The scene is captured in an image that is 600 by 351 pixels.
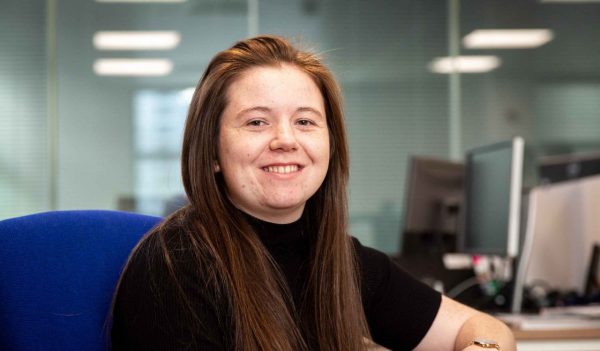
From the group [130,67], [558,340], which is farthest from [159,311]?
[130,67]

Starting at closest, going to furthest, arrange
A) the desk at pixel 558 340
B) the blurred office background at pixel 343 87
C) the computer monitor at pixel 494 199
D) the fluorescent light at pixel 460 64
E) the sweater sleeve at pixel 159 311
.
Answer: the sweater sleeve at pixel 159 311 → the desk at pixel 558 340 → the computer monitor at pixel 494 199 → the blurred office background at pixel 343 87 → the fluorescent light at pixel 460 64

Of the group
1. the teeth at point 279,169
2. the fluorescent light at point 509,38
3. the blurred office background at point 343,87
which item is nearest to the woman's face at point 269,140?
the teeth at point 279,169

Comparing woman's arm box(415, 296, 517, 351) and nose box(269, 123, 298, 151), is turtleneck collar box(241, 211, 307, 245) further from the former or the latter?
woman's arm box(415, 296, 517, 351)

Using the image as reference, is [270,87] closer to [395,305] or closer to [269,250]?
[269,250]

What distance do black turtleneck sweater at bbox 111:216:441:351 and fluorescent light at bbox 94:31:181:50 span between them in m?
4.49

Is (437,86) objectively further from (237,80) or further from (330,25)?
(237,80)

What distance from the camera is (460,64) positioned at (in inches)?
238

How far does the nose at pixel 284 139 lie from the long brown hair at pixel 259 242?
11cm

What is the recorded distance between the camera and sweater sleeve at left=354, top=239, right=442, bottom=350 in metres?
1.58

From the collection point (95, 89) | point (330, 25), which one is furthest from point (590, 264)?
point (95, 89)

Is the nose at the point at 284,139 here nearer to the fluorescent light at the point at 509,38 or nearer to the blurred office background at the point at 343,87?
the blurred office background at the point at 343,87

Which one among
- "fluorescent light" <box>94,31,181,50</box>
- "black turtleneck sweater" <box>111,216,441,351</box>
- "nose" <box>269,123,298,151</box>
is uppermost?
"fluorescent light" <box>94,31,181,50</box>

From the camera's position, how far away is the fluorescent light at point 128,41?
5.77m

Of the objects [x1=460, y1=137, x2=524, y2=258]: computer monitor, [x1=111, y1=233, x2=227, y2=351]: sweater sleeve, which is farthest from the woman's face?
[x1=460, y1=137, x2=524, y2=258]: computer monitor
